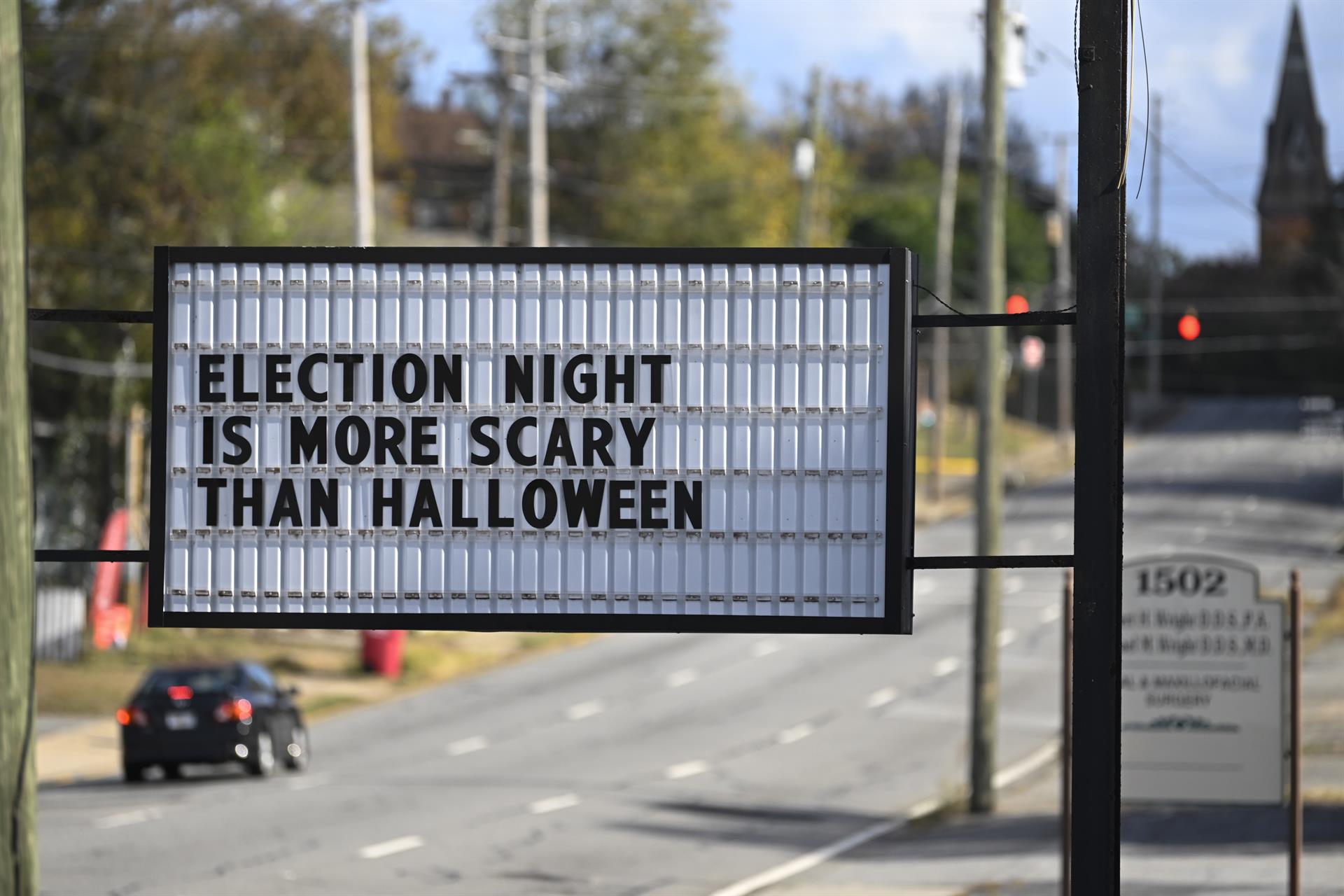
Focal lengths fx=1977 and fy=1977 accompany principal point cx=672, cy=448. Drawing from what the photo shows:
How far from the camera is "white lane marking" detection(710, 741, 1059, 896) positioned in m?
18.2

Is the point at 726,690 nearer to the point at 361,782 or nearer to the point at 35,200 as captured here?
the point at 361,782

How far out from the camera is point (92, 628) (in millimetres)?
38969

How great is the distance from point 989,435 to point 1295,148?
681 inches

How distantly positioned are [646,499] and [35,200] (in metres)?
38.6

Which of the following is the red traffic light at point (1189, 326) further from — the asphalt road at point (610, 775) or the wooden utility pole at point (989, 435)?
the asphalt road at point (610, 775)

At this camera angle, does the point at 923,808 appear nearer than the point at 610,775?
Yes

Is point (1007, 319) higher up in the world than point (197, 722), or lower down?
higher up

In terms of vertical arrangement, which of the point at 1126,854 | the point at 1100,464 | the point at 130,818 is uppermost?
the point at 1100,464

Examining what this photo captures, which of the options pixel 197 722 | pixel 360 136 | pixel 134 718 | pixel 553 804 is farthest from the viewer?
pixel 360 136

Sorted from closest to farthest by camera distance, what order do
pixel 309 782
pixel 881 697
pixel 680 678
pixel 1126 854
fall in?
pixel 1126 854 < pixel 309 782 < pixel 881 697 < pixel 680 678

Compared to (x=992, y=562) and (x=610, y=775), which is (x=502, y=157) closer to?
(x=610, y=775)

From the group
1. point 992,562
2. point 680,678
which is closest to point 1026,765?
Answer: point 680,678

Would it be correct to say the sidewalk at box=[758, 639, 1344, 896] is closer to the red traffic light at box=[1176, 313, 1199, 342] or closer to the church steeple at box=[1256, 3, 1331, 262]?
the red traffic light at box=[1176, 313, 1199, 342]

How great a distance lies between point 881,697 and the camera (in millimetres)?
33688
